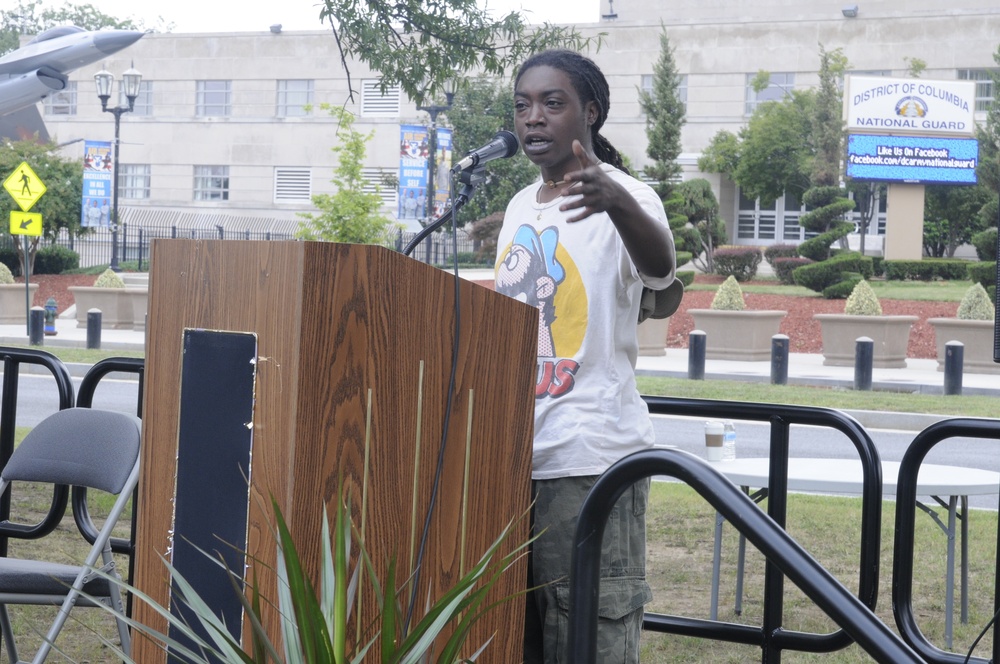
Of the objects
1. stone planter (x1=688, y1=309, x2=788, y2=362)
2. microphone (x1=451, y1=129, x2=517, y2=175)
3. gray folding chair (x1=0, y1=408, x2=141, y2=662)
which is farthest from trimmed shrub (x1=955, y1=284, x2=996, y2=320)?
microphone (x1=451, y1=129, x2=517, y2=175)

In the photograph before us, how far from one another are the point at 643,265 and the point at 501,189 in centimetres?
3340

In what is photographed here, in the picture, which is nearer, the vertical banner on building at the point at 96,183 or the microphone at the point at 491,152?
the microphone at the point at 491,152

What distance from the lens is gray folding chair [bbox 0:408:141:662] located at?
3.54 m

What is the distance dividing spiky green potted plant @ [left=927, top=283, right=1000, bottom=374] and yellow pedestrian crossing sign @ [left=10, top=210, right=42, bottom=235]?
1634 centimetres

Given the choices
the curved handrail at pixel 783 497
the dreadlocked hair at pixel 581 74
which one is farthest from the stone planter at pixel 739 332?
the dreadlocked hair at pixel 581 74

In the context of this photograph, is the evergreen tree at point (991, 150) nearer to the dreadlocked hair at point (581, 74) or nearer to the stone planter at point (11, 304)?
the stone planter at point (11, 304)

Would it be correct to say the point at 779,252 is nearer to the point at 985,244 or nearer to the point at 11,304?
the point at 985,244

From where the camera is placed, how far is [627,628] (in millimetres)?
2439

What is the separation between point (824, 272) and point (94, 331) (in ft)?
54.5

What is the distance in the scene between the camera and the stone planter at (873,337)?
1855 cm

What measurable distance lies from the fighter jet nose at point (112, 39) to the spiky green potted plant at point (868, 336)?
1305 centimetres

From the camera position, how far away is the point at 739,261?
31.8 metres

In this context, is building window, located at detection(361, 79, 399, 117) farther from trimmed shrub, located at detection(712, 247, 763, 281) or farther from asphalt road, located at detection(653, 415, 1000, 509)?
asphalt road, located at detection(653, 415, 1000, 509)

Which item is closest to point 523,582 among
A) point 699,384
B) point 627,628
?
point 627,628
